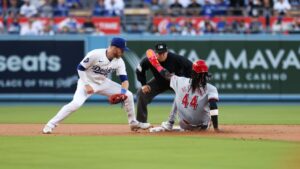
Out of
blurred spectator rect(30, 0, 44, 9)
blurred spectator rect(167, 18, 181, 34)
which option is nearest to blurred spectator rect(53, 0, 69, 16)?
blurred spectator rect(30, 0, 44, 9)

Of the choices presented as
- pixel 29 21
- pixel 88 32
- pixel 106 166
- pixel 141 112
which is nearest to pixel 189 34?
pixel 88 32

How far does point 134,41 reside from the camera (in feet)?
76.0

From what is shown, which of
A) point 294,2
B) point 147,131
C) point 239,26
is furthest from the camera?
point 294,2

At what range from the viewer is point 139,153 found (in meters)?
10.1

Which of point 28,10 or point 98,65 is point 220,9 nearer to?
A: point 28,10

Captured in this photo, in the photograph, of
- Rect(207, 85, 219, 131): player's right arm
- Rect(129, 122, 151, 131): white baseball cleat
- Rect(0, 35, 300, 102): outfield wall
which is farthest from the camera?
Rect(0, 35, 300, 102): outfield wall

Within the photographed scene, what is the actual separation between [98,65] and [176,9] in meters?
13.0

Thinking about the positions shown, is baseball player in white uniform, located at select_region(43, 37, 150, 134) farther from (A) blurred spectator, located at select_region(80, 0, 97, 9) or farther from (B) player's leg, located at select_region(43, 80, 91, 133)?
(A) blurred spectator, located at select_region(80, 0, 97, 9)

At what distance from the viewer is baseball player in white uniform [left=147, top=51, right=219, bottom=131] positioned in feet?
42.0

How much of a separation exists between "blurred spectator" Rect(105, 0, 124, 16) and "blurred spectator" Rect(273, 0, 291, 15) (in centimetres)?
521

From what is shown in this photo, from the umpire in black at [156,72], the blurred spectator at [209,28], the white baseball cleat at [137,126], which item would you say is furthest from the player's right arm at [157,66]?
the blurred spectator at [209,28]

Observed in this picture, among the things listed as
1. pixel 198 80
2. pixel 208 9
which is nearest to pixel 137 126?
pixel 198 80

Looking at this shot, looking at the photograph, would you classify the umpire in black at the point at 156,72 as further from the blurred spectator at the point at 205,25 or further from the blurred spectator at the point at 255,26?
the blurred spectator at the point at 255,26

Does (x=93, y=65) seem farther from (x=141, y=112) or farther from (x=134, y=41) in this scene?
(x=134, y=41)
